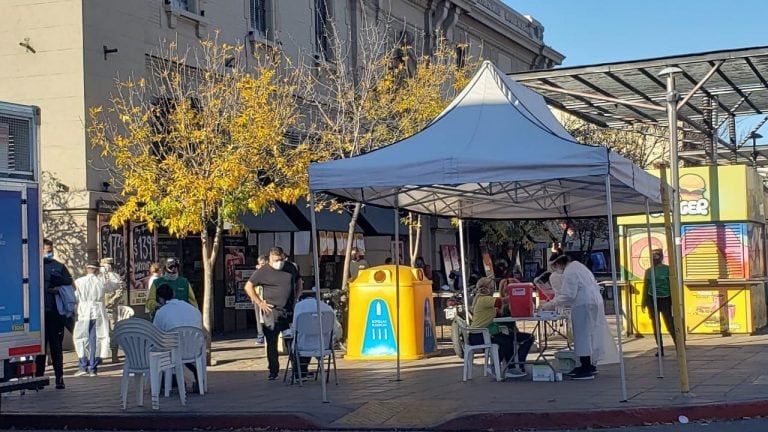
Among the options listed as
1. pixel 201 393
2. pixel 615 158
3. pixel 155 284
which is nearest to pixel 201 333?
pixel 201 393

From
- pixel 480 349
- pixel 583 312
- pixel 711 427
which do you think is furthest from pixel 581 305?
pixel 711 427

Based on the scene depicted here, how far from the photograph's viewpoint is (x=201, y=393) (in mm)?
12883

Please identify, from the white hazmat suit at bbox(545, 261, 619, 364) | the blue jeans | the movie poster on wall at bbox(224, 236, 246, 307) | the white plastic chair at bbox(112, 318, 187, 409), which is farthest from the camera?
the movie poster on wall at bbox(224, 236, 246, 307)

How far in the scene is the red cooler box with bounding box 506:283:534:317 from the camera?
13320mm

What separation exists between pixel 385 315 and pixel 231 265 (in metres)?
8.65

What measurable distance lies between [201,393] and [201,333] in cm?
77

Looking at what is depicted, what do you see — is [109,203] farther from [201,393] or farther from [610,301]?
[610,301]

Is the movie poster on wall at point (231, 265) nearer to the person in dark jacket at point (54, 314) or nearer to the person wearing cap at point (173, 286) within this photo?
the person wearing cap at point (173, 286)

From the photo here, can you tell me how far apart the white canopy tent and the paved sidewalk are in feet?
2.79

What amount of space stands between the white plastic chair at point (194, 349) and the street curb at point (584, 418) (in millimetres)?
3646

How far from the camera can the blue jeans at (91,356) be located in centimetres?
1548

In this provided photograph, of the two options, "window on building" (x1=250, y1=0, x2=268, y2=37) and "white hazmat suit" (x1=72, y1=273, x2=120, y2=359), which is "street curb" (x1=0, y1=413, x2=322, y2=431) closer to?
"white hazmat suit" (x1=72, y1=273, x2=120, y2=359)

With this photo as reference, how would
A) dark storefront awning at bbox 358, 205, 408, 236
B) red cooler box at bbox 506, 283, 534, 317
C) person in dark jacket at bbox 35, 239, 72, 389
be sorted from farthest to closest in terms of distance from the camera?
dark storefront awning at bbox 358, 205, 408, 236 < person in dark jacket at bbox 35, 239, 72, 389 < red cooler box at bbox 506, 283, 534, 317

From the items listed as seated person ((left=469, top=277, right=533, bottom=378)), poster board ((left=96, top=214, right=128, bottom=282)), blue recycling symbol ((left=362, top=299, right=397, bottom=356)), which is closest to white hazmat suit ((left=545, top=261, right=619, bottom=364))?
seated person ((left=469, top=277, right=533, bottom=378))
